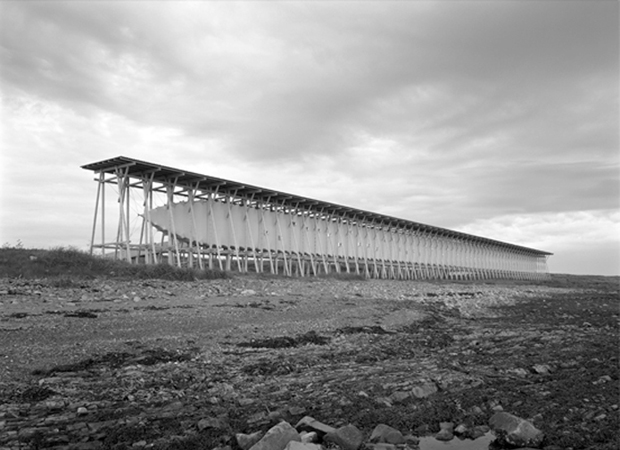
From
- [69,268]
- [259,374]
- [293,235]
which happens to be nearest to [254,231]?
[293,235]

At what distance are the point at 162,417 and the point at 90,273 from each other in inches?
709

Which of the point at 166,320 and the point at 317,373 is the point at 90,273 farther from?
the point at 317,373

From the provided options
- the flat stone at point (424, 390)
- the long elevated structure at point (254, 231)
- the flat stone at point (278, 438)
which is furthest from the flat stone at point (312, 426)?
the long elevated structure at point (254, 231)

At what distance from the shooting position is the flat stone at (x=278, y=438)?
5.48 m

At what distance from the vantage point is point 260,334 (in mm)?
13461

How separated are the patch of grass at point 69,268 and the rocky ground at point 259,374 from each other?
12.1 ft

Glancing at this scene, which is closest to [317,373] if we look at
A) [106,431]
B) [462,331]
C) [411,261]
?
[106,431]

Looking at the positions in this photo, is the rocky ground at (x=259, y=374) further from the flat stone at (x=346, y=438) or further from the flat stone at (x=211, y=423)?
the flat stone at (x=346, y=438)

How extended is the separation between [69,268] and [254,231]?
880 inches

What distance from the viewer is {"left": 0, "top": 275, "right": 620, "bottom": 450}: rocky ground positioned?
6.50m

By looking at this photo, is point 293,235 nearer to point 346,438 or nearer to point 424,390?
point 424,390

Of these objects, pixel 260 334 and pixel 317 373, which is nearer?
pixel 317 373

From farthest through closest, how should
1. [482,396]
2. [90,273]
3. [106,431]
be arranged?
[90,273] < [482,396] < [106,431]

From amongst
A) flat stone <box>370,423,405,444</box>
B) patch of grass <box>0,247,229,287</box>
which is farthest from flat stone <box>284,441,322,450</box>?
patch of grass <box>0,247,229,287</box>
